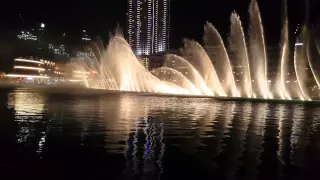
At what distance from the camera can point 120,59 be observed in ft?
237

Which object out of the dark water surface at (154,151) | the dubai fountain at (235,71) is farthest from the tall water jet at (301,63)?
the dark water surface at (154,151)

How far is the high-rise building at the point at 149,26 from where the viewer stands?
176250mm

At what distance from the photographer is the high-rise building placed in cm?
17625

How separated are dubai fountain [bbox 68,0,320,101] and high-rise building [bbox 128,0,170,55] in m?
84.7

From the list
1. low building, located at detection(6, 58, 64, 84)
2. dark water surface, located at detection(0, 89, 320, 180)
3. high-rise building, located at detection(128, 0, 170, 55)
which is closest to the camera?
dark water surface, located at detection(0, 89, 320, 180)

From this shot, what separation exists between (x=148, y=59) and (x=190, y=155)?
129 metres

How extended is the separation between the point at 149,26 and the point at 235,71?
10213cm

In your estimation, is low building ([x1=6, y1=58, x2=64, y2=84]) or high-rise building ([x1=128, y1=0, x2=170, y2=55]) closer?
low building ([x1=6, y1=58, x2=64, y2=84])

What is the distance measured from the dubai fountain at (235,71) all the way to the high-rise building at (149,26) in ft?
278

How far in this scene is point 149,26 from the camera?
178 meters

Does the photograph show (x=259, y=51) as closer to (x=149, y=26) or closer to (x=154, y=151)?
(x=154, y=151)

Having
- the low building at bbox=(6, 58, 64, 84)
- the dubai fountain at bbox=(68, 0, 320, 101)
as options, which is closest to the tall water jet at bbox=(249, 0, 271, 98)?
the dubai fountain at bbox=(68, 0, 320, 101)

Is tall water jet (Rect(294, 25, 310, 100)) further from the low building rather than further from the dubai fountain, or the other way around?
the low building

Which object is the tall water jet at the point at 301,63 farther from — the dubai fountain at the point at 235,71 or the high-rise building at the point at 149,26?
the high-rise building at the point at 149,26
